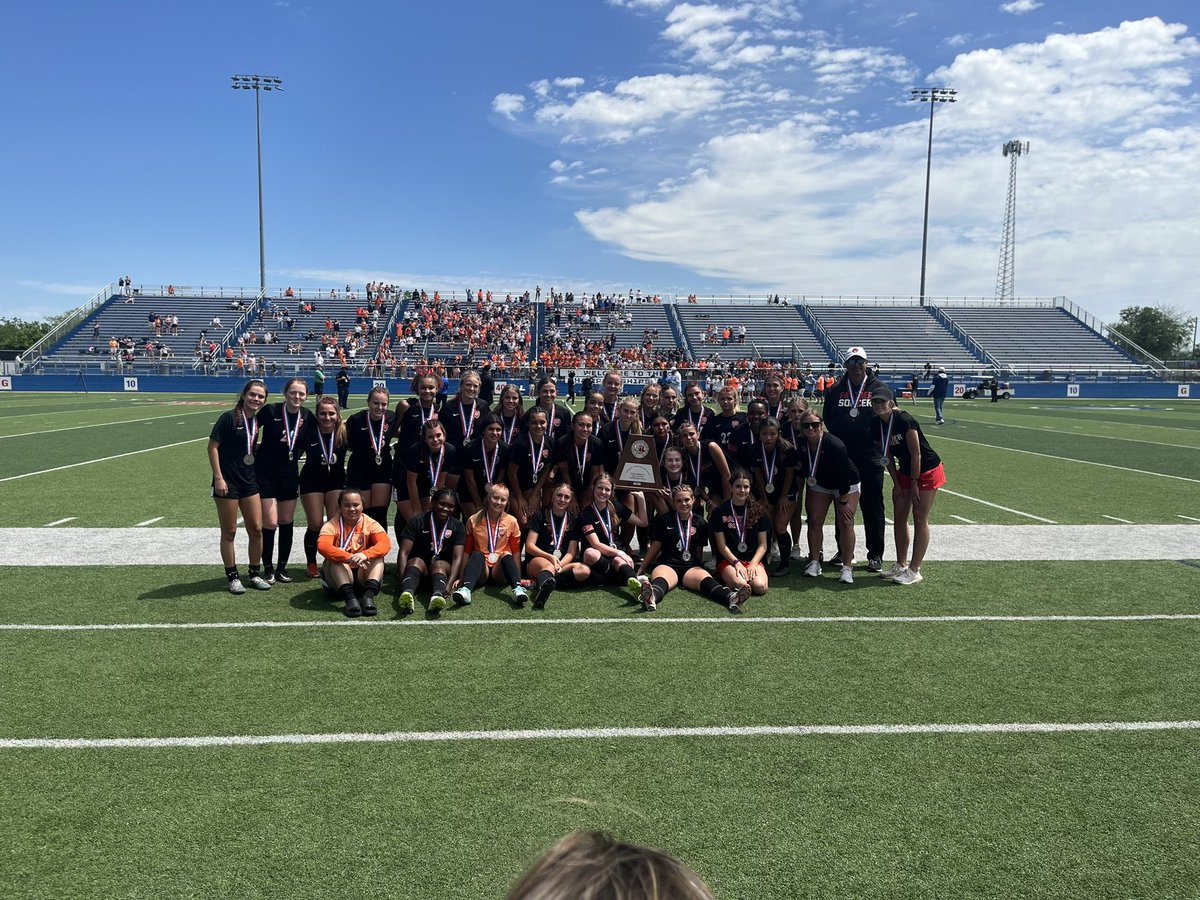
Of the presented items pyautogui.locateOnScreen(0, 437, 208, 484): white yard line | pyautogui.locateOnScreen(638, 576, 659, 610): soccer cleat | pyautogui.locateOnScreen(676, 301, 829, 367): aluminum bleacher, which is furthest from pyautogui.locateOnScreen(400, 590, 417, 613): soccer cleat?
pyautogui.locateOnScreen(676, 301, 829, 367): aluminum bleacher

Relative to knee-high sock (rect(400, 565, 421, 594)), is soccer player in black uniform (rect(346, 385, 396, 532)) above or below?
above

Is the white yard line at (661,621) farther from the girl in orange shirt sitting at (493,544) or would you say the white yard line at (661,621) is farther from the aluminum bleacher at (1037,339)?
the aluminum bleacher at (1037,339)

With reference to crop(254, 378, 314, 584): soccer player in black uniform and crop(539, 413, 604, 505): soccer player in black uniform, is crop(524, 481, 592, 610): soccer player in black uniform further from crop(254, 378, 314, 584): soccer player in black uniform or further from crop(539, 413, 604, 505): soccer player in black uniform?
crop(254, 378, 314, 584): soccer player in black uniform

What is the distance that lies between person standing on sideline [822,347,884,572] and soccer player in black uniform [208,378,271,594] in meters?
5.34

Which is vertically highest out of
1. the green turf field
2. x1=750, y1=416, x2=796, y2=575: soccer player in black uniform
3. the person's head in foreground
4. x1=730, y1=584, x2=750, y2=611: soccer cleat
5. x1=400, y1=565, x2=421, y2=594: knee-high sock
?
the person's head in foreground

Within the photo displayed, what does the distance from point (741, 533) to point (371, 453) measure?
11.3ft

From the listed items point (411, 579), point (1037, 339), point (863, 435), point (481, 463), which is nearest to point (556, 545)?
point (481, 463)

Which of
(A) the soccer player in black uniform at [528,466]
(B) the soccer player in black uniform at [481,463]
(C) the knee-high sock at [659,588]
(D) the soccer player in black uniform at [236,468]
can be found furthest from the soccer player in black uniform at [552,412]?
(D) the soccer player in black uniform at [236,468]

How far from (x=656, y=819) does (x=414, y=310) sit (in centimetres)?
5334

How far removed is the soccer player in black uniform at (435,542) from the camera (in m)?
6.86

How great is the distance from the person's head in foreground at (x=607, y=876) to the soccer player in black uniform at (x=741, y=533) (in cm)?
626

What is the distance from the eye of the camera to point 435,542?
6.94 meters

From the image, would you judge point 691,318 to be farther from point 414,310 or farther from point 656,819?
point 656,819

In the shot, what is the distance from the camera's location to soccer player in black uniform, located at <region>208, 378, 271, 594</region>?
671cm
